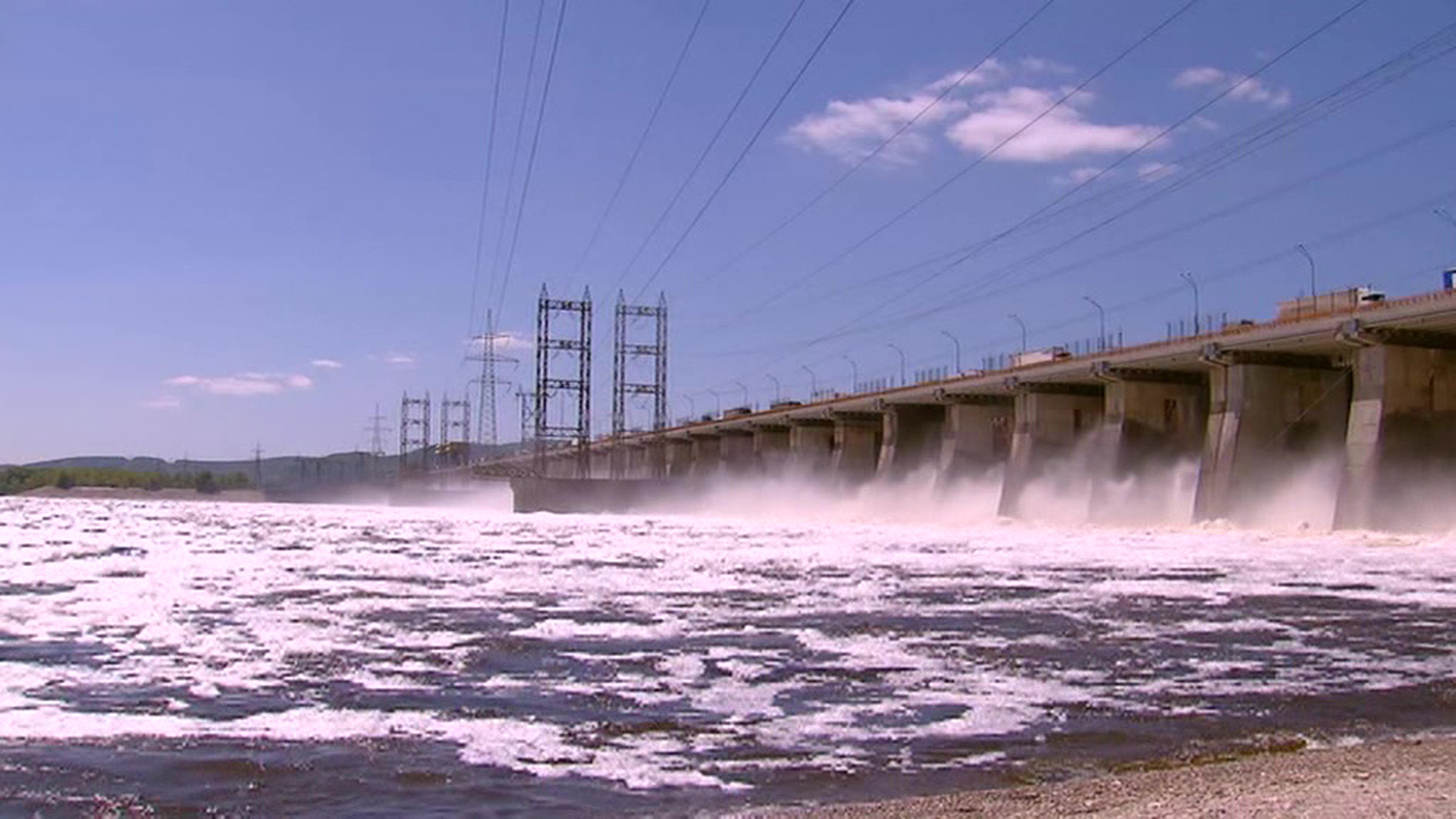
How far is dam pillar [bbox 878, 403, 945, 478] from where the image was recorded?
286ft

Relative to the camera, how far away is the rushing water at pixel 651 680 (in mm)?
8453

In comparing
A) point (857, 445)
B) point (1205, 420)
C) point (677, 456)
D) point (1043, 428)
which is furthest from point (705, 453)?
point (1205, 420)

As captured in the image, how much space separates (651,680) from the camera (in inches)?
494

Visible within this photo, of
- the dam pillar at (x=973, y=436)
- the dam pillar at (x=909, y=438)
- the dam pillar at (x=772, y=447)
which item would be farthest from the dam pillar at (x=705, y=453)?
the dam pillar at (x=973, y=436)

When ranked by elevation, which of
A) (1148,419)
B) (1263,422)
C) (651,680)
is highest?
(1148,419)

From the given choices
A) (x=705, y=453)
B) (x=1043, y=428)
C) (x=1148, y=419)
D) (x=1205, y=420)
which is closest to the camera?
(x=1148, y=419)

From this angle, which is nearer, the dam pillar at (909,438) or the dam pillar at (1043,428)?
the dam pillar at (1043,428)

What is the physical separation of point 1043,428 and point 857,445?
2813cm

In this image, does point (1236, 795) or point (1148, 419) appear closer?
point (1236, 795)

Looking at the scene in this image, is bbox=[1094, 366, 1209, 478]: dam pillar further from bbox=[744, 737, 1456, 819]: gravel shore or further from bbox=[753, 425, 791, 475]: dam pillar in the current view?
bbox=[744, 737, 1456, 819]: gravel shore

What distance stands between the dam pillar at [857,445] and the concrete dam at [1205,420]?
0.12 m

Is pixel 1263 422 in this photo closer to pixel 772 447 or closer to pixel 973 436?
pixel 973 436

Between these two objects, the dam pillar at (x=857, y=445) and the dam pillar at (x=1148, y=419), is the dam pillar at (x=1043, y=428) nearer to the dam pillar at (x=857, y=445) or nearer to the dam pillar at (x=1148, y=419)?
the dam pillar at (x=1148, y=419)

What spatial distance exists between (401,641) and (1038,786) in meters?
9.28
